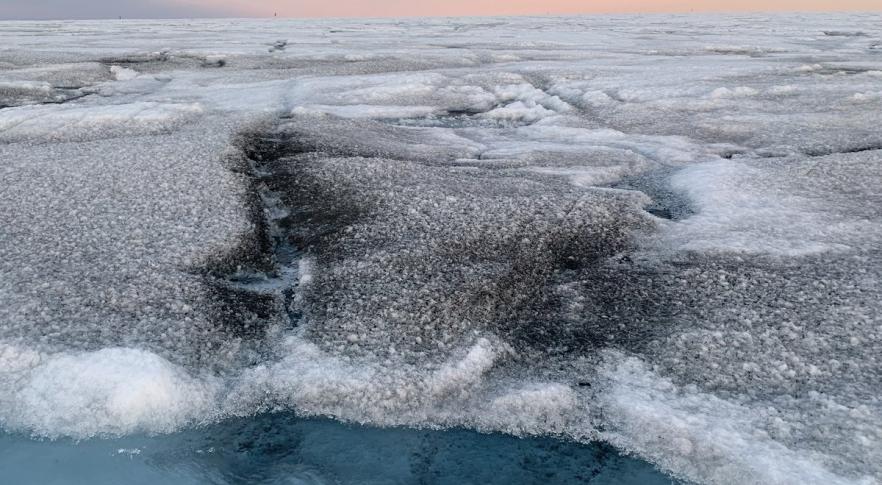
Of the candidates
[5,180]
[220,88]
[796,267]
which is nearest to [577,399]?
[796,267]

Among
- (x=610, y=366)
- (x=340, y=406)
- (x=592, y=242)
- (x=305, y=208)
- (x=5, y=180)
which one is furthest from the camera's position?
(x=5, y=180)

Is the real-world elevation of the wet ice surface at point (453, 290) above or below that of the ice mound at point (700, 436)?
above

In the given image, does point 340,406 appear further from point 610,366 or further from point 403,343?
point 610,366

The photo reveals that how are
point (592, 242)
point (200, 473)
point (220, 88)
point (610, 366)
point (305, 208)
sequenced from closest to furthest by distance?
1. point (200, 473)
2. point (610, 366)
3. point (592, 242)
4. point (305, 208)
5. point (220, 88)

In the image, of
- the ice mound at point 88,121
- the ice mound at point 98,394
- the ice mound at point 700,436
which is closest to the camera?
the ice mound at point 700,436

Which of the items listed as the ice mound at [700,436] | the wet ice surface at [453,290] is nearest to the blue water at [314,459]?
the wet ice surface at [453,290]

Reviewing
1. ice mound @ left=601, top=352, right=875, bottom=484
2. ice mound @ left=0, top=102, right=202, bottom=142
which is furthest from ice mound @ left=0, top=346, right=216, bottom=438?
ice mound @ left=0, top=102, right=202, bottom=142

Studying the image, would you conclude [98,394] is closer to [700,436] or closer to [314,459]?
[314,459]

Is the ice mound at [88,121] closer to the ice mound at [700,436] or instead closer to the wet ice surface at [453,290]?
the wet ice surface at [453,290]
